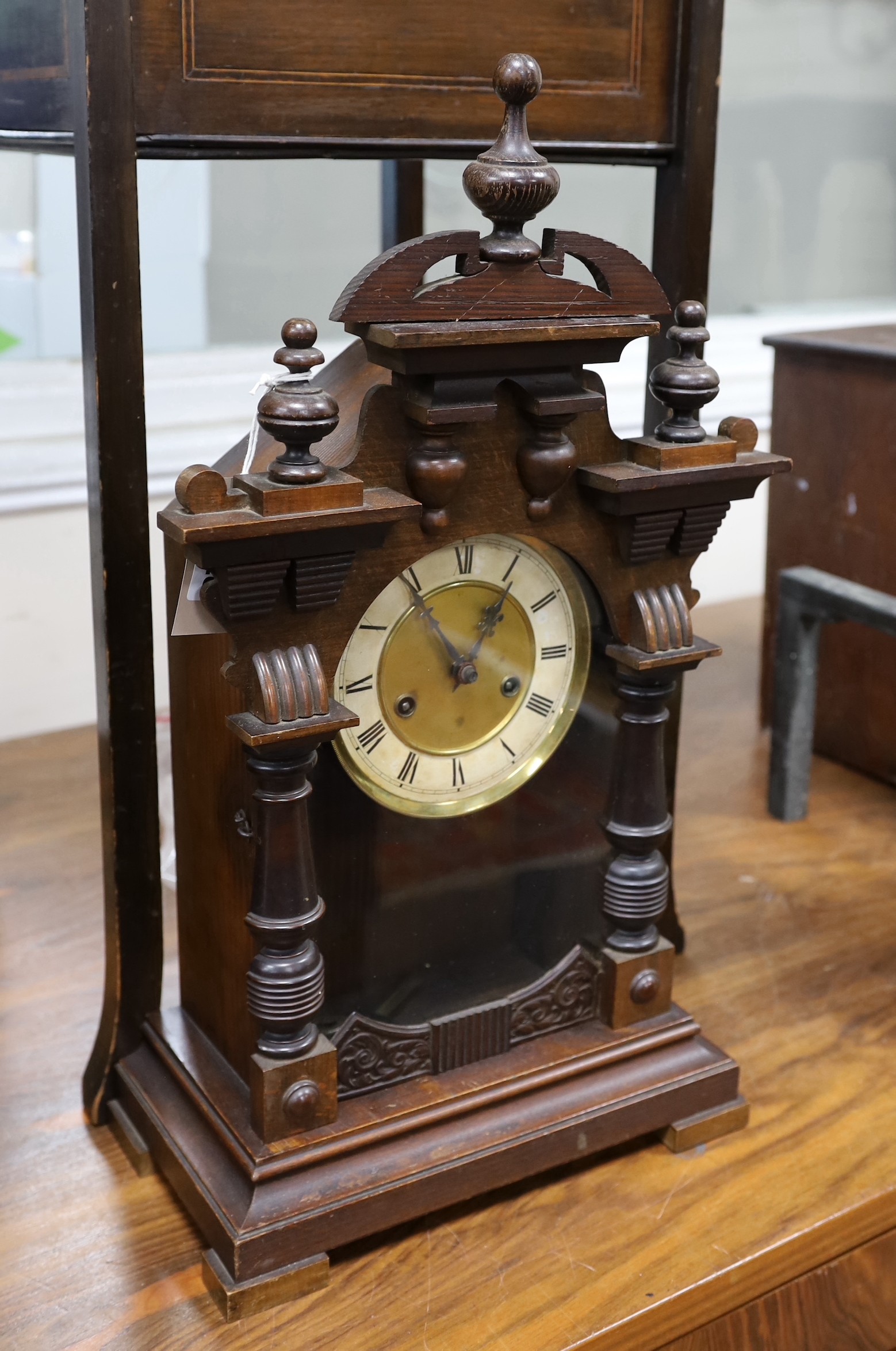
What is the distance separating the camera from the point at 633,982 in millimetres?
970

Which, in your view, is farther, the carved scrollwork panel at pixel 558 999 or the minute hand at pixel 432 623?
the carved scrollwork panel at pixel 558 999

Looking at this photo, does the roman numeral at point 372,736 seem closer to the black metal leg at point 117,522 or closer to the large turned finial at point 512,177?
the black metal leg at point 117,522

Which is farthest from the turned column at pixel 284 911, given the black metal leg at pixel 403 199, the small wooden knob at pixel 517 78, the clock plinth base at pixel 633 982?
the black metal leg at pixel 403 199

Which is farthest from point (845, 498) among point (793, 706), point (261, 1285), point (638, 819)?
point (261, 1285)

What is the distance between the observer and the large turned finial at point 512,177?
0.75m

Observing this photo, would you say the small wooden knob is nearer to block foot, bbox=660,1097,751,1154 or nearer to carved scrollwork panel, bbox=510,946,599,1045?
carved scrollwork panel, bbox=510,946,599,1045

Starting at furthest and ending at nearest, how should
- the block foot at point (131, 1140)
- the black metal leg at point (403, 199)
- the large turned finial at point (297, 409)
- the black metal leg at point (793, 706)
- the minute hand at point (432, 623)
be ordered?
the black metal leg at point (793, 706) < the black metal leg at point (403, 199) < the block foot at point (131, 1140) < the minute hand at point (432, 623) < the large turned finial at point (297, 409)

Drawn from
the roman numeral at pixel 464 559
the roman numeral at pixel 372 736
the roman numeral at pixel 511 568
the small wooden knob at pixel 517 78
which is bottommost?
the roman numeral at pixel 372 736

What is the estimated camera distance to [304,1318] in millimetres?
822

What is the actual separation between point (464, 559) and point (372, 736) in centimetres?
12

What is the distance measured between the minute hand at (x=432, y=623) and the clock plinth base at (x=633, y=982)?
24 centimetres

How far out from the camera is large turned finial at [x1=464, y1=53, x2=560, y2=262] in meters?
0.75

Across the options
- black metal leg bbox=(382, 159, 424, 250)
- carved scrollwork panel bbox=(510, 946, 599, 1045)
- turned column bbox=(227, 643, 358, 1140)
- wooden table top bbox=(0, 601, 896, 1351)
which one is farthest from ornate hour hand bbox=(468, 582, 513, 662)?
black metal leg bbox=(382, 159, 424, 250)

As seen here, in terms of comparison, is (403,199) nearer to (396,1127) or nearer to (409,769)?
(409,769)
